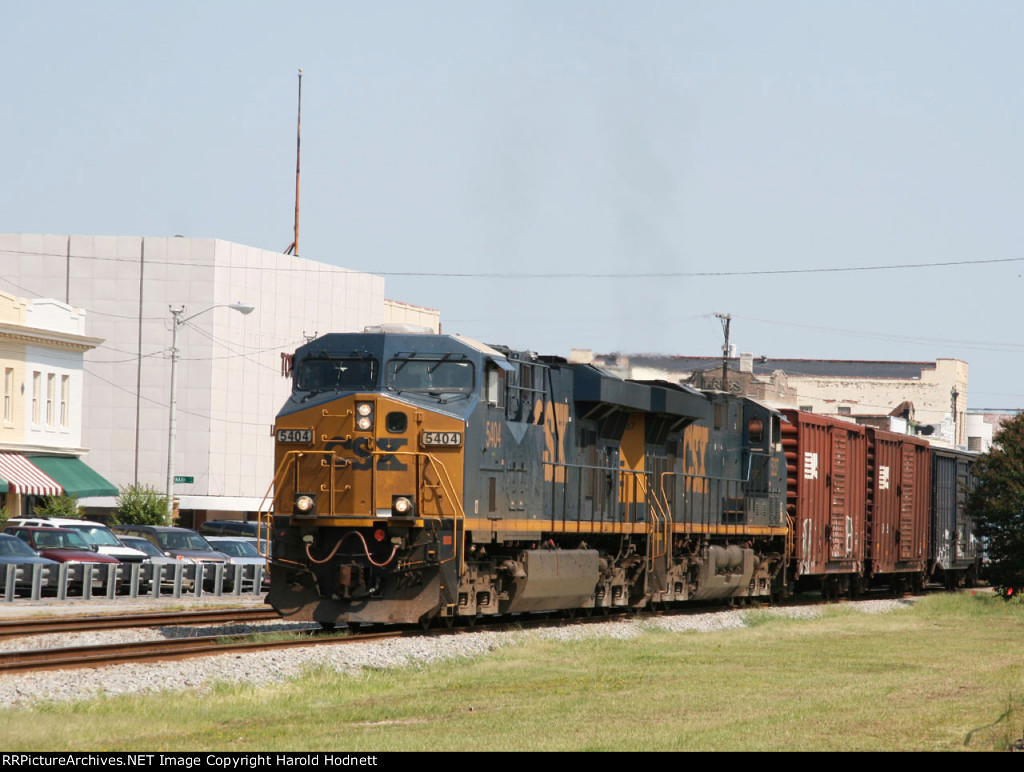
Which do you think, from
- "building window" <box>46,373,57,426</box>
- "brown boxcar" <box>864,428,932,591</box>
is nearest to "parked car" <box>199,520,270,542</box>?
"building window" <box>46,373,57,426</box>

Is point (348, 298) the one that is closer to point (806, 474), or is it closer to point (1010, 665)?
point (806, 474)

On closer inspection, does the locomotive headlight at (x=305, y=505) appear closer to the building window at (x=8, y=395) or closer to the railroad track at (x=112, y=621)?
the railroad track at (x=112, y=621)

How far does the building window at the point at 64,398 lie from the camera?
5328 cm

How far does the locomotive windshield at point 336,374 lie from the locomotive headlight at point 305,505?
1.65 meters

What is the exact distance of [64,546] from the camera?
35125mm

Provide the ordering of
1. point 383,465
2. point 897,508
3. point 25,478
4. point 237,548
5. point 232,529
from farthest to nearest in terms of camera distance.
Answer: point 232,529
point 25,478
point 237,548
point 897,508
point 383,465

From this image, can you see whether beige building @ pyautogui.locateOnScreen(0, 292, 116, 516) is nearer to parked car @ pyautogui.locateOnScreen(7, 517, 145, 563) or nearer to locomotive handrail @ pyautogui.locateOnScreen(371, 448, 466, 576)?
parked car @ pyautogui.locateOnScreen(7, 517, 145, 563)

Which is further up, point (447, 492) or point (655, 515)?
point (447, 492)

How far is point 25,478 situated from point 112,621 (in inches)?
1059

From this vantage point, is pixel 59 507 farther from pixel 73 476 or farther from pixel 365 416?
pixel 365 416

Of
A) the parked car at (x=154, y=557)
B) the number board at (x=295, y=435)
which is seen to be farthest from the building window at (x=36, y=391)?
the number board at (x=295, y=435)

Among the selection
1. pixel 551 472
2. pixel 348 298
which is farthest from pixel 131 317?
pixel 551 472

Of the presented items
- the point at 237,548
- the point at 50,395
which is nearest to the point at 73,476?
the point at 50,395

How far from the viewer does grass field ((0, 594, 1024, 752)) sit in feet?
38.4
